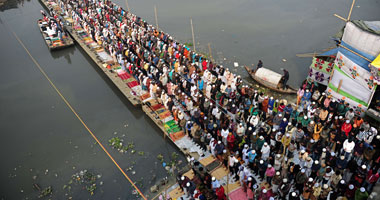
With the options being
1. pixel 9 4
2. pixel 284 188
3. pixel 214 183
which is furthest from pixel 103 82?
pixel 9 4

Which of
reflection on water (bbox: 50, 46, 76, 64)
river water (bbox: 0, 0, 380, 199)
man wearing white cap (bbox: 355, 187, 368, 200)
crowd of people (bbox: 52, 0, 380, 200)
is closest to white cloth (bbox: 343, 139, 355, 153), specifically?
crowd of people (bbox: 52, 0, 380, 200)

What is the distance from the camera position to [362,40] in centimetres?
1248

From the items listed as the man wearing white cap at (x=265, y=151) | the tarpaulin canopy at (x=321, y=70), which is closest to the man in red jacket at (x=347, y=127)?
the man wearing white cap at (x=265, y=151)

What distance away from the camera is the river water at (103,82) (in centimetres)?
1377

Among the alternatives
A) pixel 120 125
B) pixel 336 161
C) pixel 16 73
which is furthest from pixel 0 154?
pixel 336 161

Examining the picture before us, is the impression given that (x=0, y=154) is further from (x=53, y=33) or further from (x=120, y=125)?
(x=53, y=33)

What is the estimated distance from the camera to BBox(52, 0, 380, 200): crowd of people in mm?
9695

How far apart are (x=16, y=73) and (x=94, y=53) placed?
6658 millimetres

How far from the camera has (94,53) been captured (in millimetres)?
22266

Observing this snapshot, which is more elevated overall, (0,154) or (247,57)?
(247,57)

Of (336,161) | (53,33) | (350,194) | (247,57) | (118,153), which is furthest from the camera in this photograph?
(53,33)

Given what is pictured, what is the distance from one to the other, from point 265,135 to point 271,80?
567cm

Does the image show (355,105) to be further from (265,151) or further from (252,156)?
(252,156)

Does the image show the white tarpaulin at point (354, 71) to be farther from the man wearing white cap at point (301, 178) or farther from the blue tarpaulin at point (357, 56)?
the man wearing white cap at point (301, 178)
